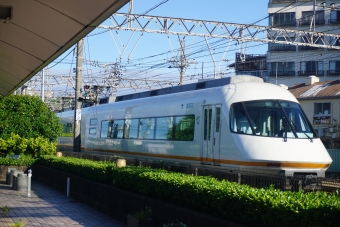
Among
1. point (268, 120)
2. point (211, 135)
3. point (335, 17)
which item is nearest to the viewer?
point (268, 120)

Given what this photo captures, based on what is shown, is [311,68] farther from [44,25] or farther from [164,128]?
[44,25]

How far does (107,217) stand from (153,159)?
27.3ft

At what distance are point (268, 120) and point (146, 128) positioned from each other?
7814mm

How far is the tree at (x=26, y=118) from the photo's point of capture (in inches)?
1092

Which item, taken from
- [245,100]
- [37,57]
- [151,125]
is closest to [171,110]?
[151,125]

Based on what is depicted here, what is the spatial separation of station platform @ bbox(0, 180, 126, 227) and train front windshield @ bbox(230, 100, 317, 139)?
5.18 metres

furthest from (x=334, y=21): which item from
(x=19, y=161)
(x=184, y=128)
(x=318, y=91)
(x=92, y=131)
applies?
(x=184, y=128)

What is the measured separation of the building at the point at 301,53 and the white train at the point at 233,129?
3555cm

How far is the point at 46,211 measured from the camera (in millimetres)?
15859

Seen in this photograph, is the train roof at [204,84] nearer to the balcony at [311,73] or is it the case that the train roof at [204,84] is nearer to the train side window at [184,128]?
the train side window at [184,128]

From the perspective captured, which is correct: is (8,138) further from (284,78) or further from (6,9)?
(284,78)

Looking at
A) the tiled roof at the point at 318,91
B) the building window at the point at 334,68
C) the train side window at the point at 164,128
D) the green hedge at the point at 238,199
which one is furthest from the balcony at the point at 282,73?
the green hedge at the point at 238,199

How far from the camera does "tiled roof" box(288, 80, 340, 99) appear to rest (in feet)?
131

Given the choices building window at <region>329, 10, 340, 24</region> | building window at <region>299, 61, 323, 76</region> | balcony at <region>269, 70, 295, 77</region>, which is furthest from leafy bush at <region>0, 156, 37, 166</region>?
building window at <region>329, 10, 340, 24</region>
